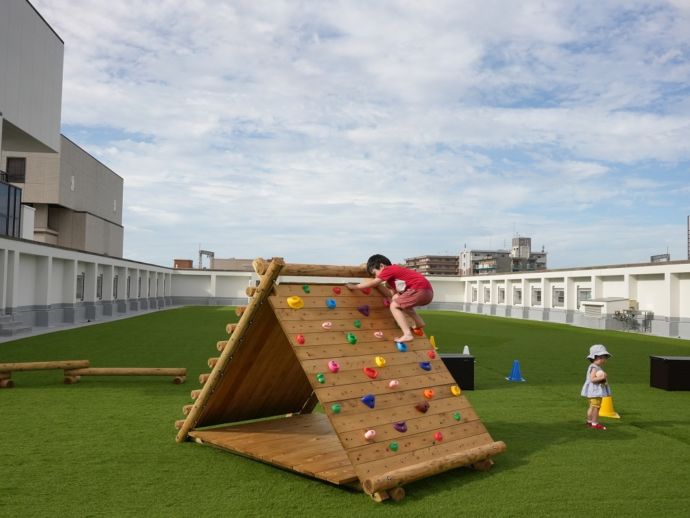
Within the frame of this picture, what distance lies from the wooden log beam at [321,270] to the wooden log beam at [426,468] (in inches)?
96.9

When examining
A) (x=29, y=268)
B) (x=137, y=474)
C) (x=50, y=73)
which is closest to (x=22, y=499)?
(x=137, y=474)

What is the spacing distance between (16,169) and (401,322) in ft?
164

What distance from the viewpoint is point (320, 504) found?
5.55m

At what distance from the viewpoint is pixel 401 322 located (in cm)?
737

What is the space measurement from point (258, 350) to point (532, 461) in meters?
3.61

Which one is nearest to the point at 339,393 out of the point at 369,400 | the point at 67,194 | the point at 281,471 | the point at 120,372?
the point at 369,400

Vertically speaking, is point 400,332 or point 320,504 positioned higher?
point 400,332

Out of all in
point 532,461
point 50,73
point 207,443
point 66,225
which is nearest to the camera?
point 532,461

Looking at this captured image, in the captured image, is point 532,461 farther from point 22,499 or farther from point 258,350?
point 22,499

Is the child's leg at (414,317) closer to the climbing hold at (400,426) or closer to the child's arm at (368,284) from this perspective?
the child's arm at (368,284)

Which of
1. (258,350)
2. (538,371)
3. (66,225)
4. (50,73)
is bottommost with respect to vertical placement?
(538,371)

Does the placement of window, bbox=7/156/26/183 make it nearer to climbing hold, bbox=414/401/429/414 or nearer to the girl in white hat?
the girl in white hat

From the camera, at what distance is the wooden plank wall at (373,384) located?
19.3 ft

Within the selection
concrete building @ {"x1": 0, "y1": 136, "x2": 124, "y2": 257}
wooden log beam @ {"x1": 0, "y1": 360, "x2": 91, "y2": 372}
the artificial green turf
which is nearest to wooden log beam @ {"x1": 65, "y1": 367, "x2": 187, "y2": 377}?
wooden log beam @ {"x1": 0, "y1": 360, "x2": 91, "y2": 372}
